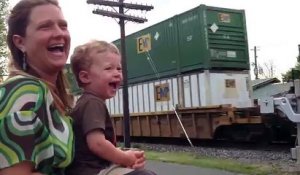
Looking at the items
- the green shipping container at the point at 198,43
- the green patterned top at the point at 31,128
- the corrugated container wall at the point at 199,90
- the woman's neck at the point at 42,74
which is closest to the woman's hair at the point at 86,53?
the woman's neck at the point at 42,74

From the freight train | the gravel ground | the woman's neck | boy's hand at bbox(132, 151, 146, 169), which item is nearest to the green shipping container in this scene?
the freight train

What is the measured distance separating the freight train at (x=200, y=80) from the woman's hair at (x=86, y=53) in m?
11.1

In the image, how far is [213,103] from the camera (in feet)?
49.3

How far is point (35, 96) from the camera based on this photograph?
1574 millimetres

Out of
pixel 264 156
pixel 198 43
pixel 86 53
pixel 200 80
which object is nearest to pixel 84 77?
pixel 86 53

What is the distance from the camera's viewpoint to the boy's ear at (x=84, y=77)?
2219 millimetres

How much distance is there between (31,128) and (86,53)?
760mm

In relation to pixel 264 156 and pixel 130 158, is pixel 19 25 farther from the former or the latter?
pixel 264 156

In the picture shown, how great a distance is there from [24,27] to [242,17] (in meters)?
15.3

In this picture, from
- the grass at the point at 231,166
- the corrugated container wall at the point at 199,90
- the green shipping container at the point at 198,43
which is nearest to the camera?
the grass at the point at 231,166

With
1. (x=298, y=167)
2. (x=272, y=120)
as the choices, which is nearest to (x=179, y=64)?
(x=272, y=120)

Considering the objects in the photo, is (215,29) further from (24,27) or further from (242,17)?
(24,27)

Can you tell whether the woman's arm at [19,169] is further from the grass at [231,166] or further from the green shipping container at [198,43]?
the green shipping container at [198,43]

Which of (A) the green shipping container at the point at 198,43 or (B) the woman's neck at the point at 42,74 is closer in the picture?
(B) the woman's neck at the point at 42,74
